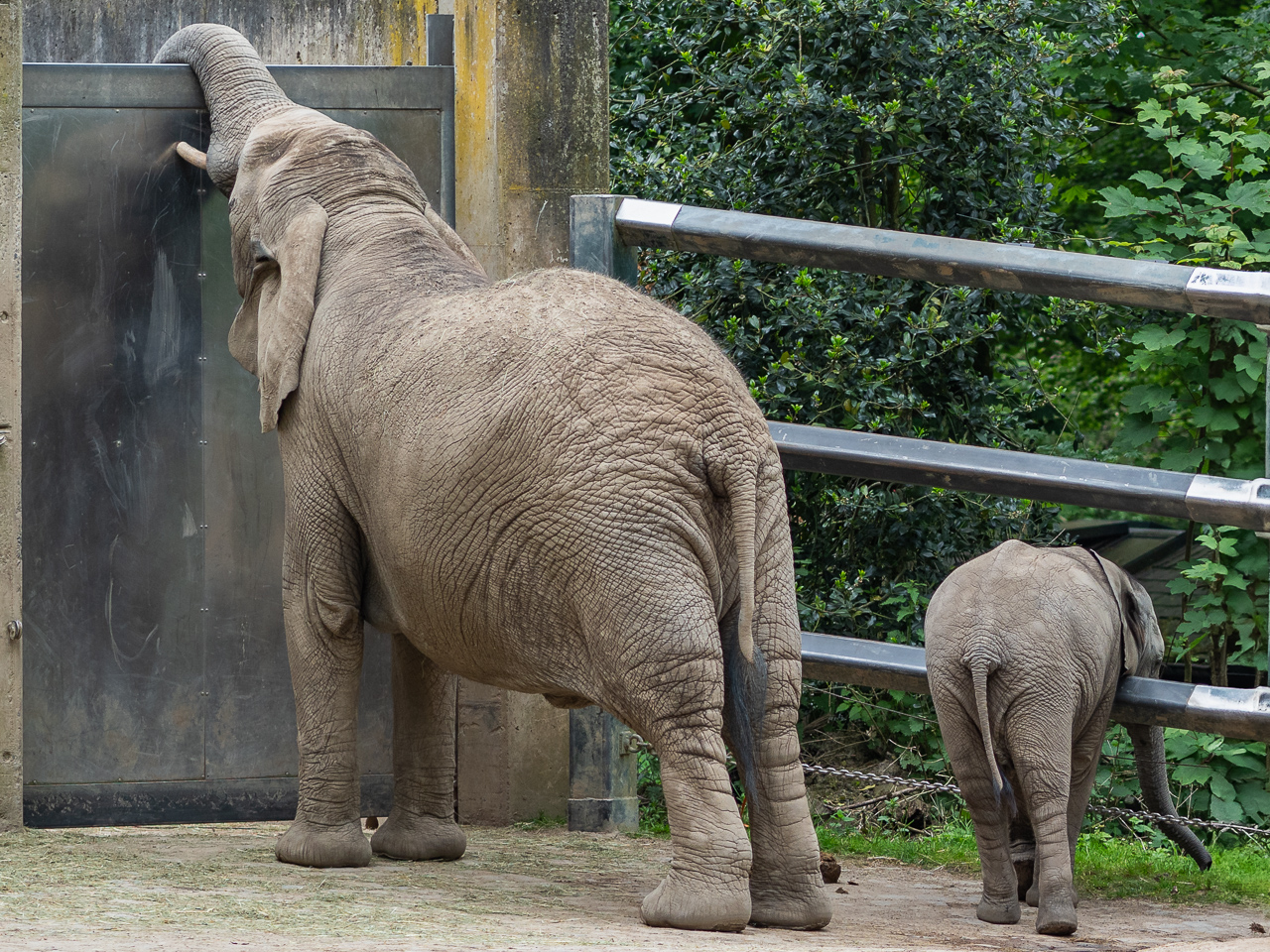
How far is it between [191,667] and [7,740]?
Result: 0.80 metres

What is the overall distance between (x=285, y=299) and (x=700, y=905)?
2535mm

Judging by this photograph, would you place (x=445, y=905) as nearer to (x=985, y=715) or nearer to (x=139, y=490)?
(x=985, y=715)

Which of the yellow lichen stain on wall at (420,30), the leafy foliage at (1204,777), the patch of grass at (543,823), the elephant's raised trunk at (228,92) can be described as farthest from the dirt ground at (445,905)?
the yellow lichen stain on wall at (420,30)

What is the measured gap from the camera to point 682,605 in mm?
4676

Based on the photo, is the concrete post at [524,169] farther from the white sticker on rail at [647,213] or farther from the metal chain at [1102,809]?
the white sticker on rail at [647,213]

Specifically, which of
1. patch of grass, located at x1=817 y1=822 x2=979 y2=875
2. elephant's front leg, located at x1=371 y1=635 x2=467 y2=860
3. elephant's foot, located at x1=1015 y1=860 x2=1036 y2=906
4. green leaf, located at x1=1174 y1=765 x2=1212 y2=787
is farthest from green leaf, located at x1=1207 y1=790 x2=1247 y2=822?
elephant's front leg, located at x1=371 y1=635 x2=467 y2=860

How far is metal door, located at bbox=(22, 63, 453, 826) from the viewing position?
6.50 m

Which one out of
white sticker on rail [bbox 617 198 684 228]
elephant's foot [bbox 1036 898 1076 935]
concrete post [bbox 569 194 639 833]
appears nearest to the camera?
elephant's foot [bbox 1036 898 1076 935]

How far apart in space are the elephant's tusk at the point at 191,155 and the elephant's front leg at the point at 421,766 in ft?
6.51

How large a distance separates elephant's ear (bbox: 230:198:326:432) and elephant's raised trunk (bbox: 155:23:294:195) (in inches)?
18.3

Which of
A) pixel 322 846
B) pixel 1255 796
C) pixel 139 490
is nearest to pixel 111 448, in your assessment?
pixel 139 490

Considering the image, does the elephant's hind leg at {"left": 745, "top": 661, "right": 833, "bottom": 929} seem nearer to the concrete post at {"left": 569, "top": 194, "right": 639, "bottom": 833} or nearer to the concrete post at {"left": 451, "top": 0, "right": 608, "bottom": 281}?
the concrete post at {"left": 569, "top": 194, "right": 639, "bottom": 833}

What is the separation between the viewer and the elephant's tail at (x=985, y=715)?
17.0 ft

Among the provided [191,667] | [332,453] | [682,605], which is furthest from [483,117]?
[682,605]
